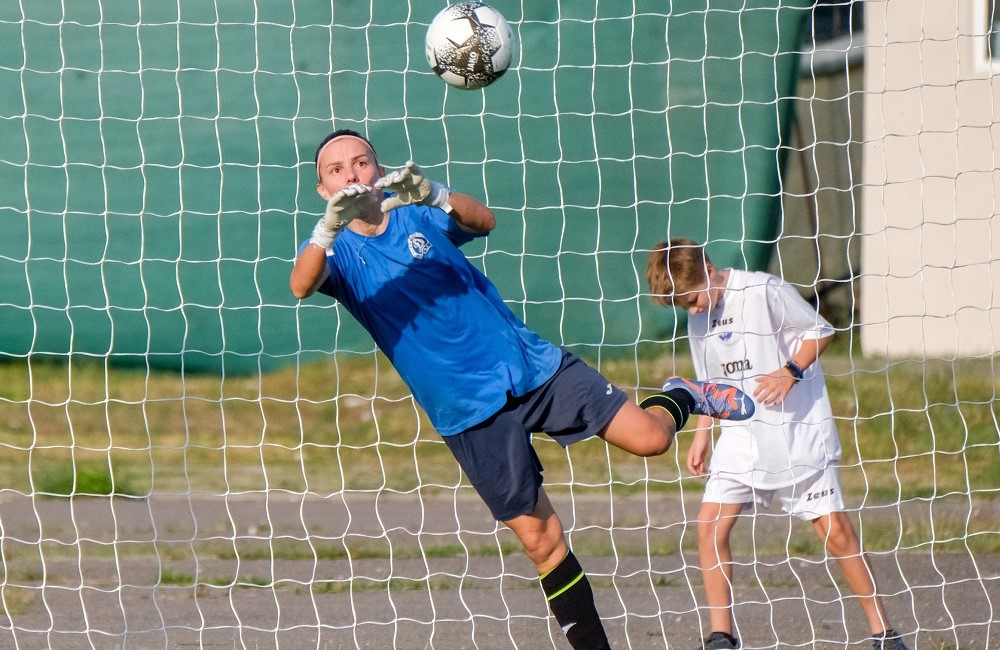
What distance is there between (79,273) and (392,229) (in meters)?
5.47

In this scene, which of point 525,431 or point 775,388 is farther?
point 775,388

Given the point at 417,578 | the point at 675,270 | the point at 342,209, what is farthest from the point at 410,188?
the point at 417,578

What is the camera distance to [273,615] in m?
5.31

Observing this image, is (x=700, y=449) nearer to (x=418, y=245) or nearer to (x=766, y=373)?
(x=766, y=373)

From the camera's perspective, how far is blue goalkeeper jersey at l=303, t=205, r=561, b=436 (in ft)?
13.6

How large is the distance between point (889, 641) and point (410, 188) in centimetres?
243

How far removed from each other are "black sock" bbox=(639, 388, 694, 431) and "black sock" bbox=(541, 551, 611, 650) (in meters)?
0.71

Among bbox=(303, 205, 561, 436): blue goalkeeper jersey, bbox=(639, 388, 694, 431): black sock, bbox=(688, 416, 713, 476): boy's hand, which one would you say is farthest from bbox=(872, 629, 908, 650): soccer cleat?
bbox=(303, 205, 561, 436): blue goalkeeper jersey

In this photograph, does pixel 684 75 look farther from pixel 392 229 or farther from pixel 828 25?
pixel 392 229

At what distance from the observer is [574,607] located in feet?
13.6

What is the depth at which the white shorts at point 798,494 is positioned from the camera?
458 centimetres

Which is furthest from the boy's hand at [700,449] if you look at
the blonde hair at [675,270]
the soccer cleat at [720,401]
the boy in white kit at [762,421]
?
the blonde hair at [675,270]

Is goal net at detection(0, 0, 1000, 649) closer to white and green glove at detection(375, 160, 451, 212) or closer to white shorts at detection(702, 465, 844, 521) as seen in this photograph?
white shorts at detection(702, 465, 844, 521)

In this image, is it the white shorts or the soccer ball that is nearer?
the soccer ball
